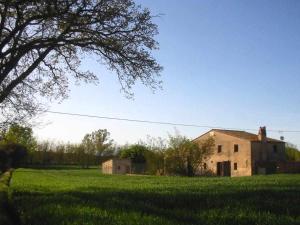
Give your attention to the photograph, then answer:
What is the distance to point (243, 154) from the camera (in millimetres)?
74875

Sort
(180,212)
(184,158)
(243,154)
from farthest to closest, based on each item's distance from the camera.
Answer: (243,154), (184,158), (180,212)

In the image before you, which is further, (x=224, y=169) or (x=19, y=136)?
(x=224, y=169)

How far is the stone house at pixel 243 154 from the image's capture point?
73188 mm

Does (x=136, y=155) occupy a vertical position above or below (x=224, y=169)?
above

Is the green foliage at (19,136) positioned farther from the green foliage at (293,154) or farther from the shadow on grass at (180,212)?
the green foliage at (293,154)

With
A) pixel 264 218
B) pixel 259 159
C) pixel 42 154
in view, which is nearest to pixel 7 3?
pixel 264 218

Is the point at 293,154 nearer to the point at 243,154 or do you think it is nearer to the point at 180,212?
the point at 243,154

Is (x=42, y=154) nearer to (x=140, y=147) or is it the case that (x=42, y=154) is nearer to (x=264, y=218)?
(x=140, y=147)

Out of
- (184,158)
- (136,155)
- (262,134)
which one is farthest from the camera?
(136,155)

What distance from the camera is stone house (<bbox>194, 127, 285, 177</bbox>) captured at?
73.2m

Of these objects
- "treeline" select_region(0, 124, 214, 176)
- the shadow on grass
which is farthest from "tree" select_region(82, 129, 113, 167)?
the shadow on grass

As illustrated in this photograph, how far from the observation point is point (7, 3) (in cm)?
1889

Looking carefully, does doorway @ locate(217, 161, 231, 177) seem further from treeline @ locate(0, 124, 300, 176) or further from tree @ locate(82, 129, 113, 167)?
tree @ locate(82, 129, 113, 167)

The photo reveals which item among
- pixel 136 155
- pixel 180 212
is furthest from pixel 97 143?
pixel 180 212
